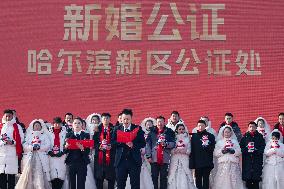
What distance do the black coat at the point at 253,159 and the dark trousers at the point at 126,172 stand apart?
2085 millimetres

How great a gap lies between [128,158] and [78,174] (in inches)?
40.9

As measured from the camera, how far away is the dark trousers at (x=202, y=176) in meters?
12.9

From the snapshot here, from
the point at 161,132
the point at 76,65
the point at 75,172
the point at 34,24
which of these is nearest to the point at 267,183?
the point at 161,132

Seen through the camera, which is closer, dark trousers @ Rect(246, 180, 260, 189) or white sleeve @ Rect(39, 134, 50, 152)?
white sleeve @ Rect(39, 134, 50, 152)

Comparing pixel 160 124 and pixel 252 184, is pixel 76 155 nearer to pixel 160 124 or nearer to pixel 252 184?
pixel 160 124

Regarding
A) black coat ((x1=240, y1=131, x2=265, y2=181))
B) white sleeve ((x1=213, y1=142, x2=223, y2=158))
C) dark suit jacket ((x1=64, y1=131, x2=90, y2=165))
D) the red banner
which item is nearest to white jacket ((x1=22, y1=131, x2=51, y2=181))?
dark suit jacket ((x1=64, y1=131, x2=90, y2=165))

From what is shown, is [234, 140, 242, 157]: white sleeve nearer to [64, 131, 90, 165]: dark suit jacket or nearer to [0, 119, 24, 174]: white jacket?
[64, 131, 90, 165]: dark suit jacket

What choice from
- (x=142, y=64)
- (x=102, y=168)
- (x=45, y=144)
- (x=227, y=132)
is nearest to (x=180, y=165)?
(x=227, y=132)

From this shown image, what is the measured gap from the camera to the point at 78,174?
40.7ft

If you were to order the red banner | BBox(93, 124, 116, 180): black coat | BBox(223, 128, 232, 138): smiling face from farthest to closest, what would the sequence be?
the red banner, BBox(223, 128, 232, 138): smiling face, BBox(93, 124, 116, 180): black coat

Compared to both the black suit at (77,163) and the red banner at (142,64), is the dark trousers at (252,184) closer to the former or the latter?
the black suit at (77,163)

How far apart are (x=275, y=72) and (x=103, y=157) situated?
18.2 feet

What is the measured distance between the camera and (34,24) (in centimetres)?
1708

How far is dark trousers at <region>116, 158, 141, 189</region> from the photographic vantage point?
11773 mm
